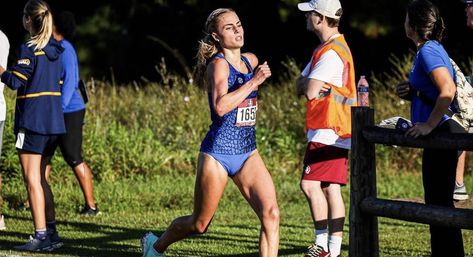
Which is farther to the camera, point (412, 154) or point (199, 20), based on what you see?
point (199, 20)

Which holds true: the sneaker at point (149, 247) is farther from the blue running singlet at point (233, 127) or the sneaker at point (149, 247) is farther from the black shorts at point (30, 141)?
the black shorts at point (30, 141)

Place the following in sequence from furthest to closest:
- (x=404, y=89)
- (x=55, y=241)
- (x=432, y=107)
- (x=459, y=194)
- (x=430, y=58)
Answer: (x=55, y=241) < (x=459, y=194) < (x=404, y=89) < (x=432, y=107) < (x=430, y=58)

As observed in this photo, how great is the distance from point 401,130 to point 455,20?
16881 mm

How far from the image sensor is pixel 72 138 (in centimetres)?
1212

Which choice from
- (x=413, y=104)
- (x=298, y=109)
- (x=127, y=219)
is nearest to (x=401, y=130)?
(x=413, y=104)

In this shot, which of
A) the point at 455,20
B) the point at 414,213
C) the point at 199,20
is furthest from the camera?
the point at 199,20

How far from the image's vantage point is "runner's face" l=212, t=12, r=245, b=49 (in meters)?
8.03

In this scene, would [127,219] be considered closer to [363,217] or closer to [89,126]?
[89,126]

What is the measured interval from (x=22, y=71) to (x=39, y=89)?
0.27m

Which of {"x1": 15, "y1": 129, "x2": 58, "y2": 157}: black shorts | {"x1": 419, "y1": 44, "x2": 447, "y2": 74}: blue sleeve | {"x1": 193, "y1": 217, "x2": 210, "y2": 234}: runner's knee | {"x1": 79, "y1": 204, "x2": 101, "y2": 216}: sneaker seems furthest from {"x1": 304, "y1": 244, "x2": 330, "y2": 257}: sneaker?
{"x1": 79, "y1": 204, "x2": 101, "y2": 216}: sneaker

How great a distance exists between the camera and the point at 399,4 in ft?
78.4

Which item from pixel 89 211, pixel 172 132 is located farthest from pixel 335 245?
pixel 172 132

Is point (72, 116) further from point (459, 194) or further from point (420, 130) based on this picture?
point (420, 130)

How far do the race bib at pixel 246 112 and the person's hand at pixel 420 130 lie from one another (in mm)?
1246
